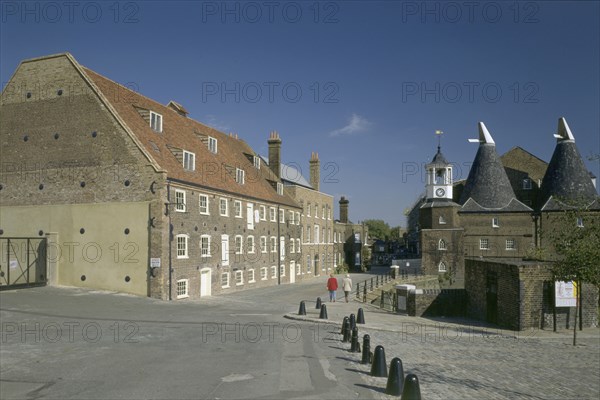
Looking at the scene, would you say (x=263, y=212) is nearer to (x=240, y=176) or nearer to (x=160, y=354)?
(x=240, y=176)

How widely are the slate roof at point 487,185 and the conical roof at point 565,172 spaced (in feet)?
12.5

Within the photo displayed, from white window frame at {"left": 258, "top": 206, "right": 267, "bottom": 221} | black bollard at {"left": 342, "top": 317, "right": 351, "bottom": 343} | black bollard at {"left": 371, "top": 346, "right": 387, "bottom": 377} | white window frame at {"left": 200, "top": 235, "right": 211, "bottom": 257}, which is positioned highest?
white window frame at {"left": 258, "top": 206, "right": 267, "bottom": 221}

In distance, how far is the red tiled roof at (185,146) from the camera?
2859cm

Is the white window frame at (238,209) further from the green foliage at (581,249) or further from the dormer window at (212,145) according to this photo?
the green foliage at (581,249)

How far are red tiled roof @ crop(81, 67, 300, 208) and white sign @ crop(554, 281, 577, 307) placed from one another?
19.0 m

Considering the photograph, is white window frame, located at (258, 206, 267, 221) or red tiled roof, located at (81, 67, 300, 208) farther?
white window frame, located at (258, 206, 267, 221)

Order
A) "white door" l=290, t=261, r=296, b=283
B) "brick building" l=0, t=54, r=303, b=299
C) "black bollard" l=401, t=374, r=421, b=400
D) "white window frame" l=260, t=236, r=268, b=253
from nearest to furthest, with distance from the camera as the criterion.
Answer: "black bollard" l=401, t=374, r=421, b=400 → "brick building" l=0, t=54, r=303, b=299 → "white window frame" l=260, t=236, r=268, b=253 → "white door" l=290, t=261, r=296, b=283

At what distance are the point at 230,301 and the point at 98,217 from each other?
853cm

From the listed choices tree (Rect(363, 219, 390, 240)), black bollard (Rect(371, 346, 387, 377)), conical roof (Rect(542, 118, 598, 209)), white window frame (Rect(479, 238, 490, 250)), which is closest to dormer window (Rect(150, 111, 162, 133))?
black bollard (Rect(371, 346, 387, 377))

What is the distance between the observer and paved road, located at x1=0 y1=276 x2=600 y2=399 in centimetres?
1023

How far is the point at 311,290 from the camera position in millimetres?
38625

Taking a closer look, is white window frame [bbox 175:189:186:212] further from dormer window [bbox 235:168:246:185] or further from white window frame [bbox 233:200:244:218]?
dormer window [bbox 235:168:246:185]

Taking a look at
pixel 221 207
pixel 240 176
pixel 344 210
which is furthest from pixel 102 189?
pixel 344 210

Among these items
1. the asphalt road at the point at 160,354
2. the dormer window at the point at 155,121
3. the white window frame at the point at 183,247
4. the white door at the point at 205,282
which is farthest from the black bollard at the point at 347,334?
the dormer window at the point at 155,121
